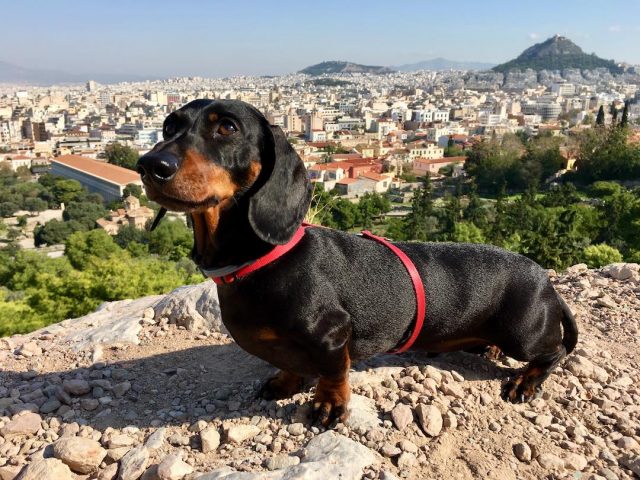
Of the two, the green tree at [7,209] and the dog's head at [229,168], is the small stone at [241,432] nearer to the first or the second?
the dog's head at [229,168]

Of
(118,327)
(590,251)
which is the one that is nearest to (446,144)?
(590,251)

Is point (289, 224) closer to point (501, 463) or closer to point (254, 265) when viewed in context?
point (254, 265)

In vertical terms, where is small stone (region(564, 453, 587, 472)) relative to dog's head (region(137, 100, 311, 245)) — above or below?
below

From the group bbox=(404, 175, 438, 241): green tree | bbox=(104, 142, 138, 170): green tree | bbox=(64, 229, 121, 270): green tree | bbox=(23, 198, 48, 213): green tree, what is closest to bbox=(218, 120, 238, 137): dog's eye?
bbox=(64, 229, 121, 270): green tree

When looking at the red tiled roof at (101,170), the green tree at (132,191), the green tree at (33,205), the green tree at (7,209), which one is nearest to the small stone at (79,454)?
the green tree at (132,191)

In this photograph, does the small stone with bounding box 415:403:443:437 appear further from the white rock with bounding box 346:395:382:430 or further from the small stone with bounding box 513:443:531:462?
the small stone with bounding box 513:443:531:462

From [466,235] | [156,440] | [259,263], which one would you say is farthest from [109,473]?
[466,235]
